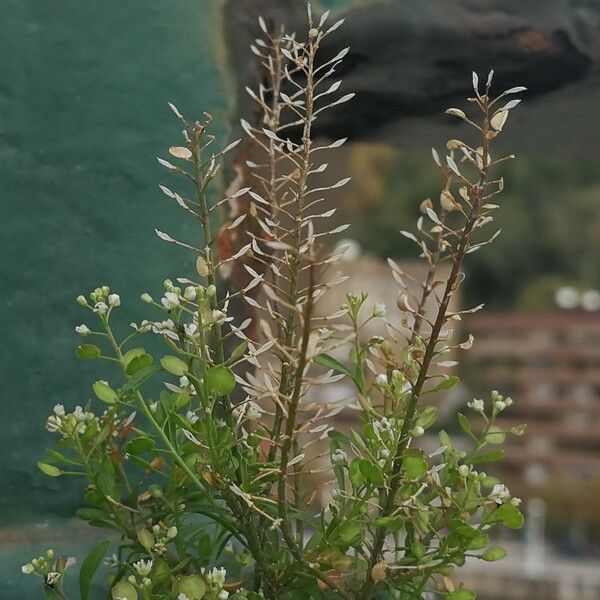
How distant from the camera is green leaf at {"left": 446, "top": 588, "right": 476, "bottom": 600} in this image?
546 mm

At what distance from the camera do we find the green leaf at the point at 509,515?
527 millimetres

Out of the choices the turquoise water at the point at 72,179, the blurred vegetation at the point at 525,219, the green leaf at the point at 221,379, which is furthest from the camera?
the blurred vegetation at the point at 525,219

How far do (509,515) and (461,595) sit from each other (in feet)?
0.18

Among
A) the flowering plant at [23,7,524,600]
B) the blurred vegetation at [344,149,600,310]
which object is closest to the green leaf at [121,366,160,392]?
the flowering plant at [23,7,524,600]

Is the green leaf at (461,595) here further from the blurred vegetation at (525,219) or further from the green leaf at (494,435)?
the blurred vegetation at (525,219)

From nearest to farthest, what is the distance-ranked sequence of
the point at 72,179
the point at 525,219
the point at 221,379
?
the point at 221,379 < the point at 72,179 < the point at 525,219

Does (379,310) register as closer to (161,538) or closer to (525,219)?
(161,538)

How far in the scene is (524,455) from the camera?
13.4 feet

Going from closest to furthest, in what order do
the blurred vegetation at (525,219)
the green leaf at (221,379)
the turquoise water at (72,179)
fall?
the green leaf at (221,379) → the turquoise water at (72,179) → the blurred vegetation at (525,219)

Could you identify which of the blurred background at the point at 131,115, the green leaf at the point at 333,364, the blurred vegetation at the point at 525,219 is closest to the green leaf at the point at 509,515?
the green leaf at the point at 333,364

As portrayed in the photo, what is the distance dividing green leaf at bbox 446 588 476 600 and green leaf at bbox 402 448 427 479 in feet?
0.27

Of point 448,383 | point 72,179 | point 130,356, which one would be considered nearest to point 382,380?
point 448,383

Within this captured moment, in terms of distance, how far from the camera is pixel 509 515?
1.73 feet

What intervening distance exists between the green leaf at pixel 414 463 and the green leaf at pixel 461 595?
0.27ft
